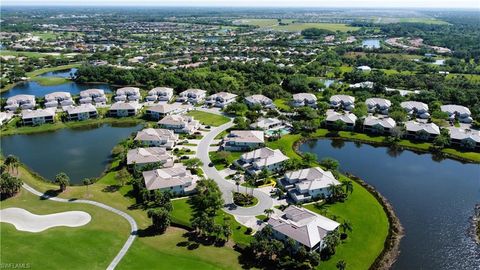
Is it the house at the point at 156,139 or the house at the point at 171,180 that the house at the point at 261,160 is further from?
the house at the point at 156,139

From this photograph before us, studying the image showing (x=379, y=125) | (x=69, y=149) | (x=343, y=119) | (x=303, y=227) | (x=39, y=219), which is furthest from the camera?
(x=343, y=119)

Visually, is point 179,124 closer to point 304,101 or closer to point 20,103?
point 304,101

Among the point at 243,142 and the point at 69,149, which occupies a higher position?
the point at 243,142

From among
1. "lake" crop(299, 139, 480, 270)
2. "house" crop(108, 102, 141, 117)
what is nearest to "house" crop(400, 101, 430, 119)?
"lake" crop(299, 139, 480, 270)

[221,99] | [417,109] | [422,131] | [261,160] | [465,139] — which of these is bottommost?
[465,139]

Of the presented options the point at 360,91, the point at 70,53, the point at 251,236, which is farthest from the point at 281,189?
the point at 70,53

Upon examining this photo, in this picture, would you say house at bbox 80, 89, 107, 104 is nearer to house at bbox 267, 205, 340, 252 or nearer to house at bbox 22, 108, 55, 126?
house at bbox 22, 108, 55, 126

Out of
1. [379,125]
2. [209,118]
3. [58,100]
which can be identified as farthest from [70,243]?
[58,100]

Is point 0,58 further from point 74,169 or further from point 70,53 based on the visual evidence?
point 74,169
